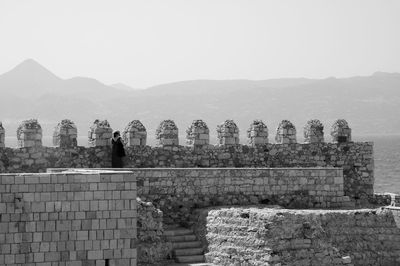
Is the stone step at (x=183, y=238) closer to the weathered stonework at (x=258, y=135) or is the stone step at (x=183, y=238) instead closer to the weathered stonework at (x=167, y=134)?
the weathered stonework at (x=167, y=134)

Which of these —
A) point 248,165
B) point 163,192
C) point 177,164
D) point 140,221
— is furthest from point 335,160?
point 140,221

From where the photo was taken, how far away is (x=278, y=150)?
2844 centimetres

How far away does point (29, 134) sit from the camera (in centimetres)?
2522

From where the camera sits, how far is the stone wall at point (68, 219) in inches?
717

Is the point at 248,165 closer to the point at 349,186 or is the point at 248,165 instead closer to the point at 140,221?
the point at 349,186

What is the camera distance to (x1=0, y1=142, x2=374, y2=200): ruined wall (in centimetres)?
2525

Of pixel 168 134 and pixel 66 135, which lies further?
pixel 168 134

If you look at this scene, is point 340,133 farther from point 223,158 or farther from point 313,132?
point 223,158

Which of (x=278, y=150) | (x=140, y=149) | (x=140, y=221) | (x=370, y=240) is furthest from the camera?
(x=278, y=150)

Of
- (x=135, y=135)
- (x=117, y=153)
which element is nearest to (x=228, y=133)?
(x=135, y=135)

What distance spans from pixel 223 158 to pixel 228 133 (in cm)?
74

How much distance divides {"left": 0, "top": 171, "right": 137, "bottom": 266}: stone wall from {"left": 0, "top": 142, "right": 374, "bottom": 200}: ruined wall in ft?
22.1

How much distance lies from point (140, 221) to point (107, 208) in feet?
8.40

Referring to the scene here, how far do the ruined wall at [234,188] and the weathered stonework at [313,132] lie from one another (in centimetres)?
374
